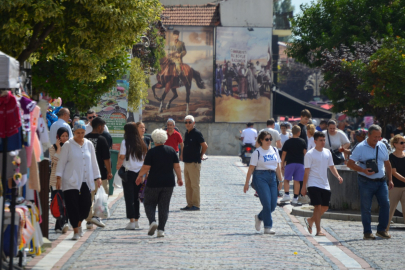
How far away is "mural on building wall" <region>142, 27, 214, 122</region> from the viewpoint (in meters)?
42.8

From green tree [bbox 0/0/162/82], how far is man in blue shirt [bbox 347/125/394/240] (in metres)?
4.82

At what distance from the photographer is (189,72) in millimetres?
42906

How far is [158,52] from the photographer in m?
36.5

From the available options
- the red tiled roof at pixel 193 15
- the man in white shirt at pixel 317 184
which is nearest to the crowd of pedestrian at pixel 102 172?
the man in white shirt at pixel 317 184

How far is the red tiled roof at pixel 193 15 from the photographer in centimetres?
4319

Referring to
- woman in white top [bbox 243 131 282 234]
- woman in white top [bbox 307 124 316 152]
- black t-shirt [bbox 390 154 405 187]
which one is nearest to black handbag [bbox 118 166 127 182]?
woman in white top [bbox 243 131 282 234]

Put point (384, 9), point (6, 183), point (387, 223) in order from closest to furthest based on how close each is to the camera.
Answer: point (6, 183)
point (387, 223)
point (384, 9)

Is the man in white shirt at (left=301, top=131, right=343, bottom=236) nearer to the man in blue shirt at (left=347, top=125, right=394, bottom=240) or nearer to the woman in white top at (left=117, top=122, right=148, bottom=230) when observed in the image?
the man in blue shirt at (left=347, top=125, right=394, bottom=240)

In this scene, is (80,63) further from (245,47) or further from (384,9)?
(245,47)

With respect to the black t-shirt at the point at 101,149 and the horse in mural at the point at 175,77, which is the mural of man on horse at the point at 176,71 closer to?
the horse in mural at the point at 175,77

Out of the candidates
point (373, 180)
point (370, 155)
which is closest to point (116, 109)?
point (370, 155)

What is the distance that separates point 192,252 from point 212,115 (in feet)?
111

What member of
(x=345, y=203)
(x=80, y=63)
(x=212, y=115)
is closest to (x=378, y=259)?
(x=345, y=203)

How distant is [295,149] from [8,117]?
9225mm
